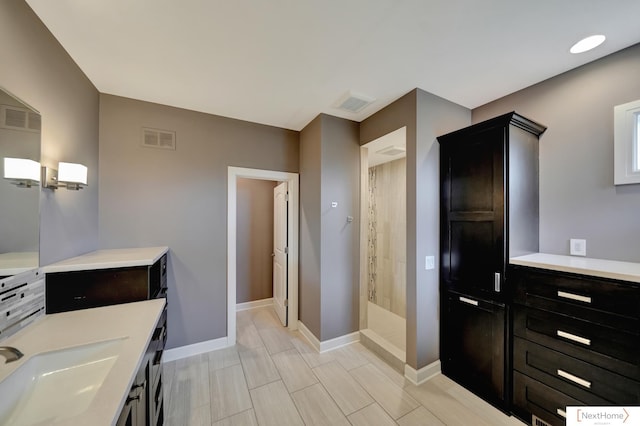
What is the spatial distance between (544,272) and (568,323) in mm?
325

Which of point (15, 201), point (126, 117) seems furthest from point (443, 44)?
point (126, 117)

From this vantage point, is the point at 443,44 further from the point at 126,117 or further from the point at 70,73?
the point at 126,117

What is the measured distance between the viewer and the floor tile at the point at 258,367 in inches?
82.7

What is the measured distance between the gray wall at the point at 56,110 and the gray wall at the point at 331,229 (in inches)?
82.5

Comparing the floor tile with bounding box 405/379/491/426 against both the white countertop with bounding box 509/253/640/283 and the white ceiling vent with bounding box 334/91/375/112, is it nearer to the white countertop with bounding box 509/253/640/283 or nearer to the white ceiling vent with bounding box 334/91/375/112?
the white countertop with bounding box 509/253/640/283

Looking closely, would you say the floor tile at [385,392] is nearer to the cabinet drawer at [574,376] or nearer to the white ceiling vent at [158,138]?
the cabinet drawer at [574,376]

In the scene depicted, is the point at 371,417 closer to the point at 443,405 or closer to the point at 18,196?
the point at 443,405

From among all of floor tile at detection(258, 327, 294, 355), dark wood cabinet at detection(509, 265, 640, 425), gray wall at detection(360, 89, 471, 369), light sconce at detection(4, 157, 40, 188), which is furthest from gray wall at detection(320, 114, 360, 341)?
light sconce at detection(4, 157, 40, 188)

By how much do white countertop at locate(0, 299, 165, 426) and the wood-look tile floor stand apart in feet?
Answer: 3.08

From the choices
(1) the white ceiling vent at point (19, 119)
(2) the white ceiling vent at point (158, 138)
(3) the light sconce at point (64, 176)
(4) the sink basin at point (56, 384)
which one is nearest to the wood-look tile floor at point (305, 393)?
(4) the sink basin at point (56, 384)

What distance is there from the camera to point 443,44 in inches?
62.2

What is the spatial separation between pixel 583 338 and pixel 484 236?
81cm

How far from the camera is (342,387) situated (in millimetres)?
2018

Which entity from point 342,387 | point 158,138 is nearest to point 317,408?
point 342,387
